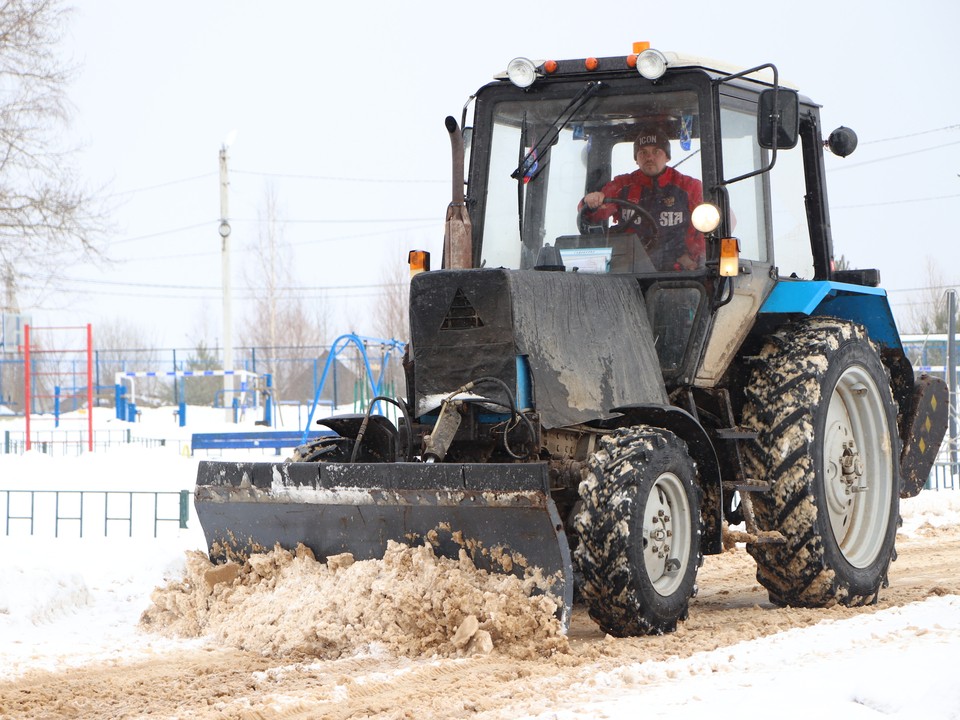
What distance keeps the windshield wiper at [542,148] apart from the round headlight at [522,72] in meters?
0.24

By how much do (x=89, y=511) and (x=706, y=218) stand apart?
805 cm

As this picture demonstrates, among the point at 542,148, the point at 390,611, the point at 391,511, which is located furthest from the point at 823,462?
the point at 390,611

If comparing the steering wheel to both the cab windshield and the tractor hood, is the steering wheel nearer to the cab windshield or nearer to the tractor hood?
the cab windshield

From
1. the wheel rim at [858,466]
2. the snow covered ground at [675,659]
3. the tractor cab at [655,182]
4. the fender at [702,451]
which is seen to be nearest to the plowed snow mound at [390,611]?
the snow covered ground at [675,659]

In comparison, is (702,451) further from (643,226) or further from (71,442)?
(71,442)

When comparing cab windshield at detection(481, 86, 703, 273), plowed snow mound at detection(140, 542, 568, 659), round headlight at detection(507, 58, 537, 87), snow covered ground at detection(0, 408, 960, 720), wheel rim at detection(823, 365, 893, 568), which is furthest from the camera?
wheel rim at detection(823, 365, 893, 568)

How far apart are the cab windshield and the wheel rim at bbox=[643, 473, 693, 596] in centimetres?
126

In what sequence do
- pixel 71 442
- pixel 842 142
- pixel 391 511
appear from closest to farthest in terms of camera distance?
pixel 391 511
pixel 842 142
pixel 71 442

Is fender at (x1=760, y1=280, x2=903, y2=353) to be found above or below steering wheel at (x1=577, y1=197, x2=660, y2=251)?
below

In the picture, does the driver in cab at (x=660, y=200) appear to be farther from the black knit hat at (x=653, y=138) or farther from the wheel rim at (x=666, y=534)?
the wheel rim at (x=666, y=534)

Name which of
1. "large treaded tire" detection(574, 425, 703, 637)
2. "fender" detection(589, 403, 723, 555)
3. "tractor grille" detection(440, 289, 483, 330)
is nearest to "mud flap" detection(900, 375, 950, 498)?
"fender" detection(589, 403, 723, 555)

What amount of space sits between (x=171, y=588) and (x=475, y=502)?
5.69 feet

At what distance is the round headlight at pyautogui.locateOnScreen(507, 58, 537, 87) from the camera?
638 centimetres

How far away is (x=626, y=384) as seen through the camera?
5.75 m
